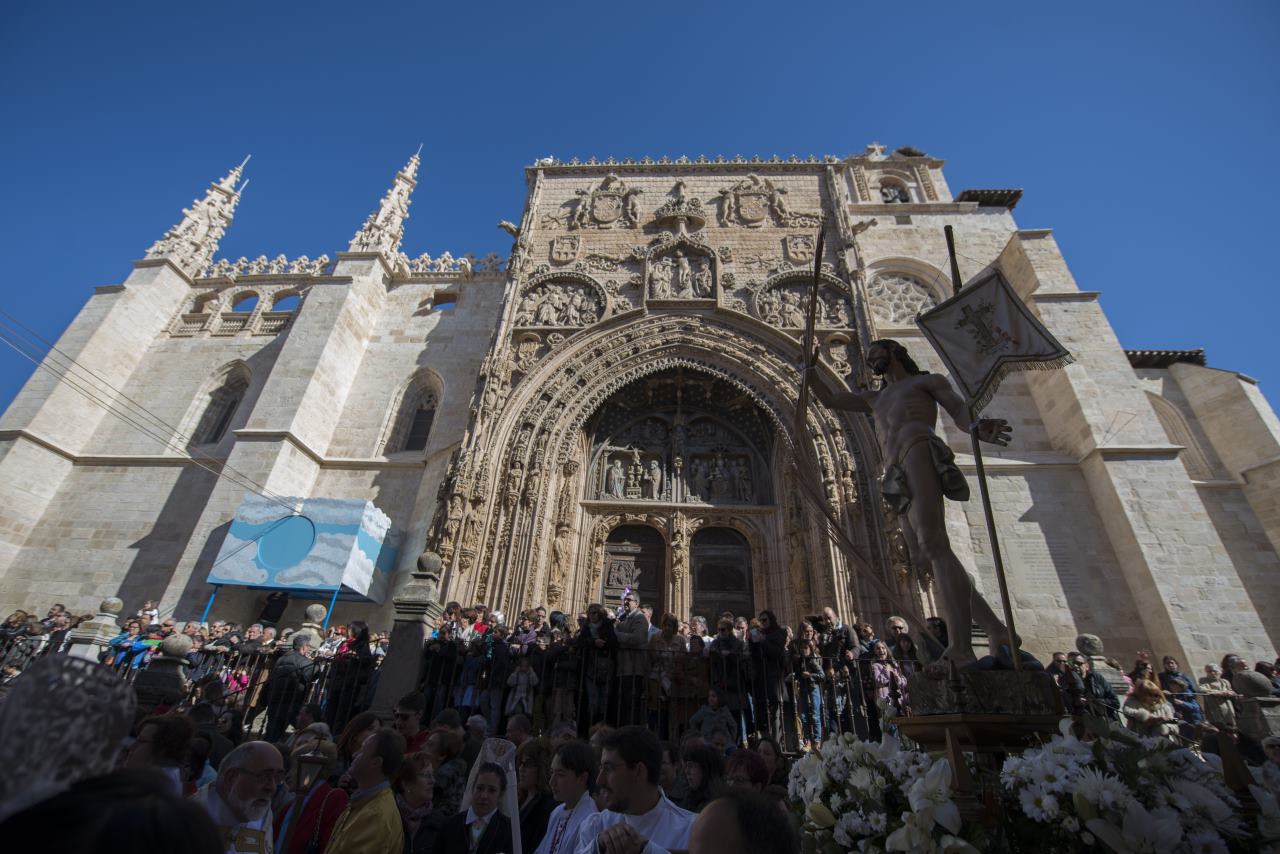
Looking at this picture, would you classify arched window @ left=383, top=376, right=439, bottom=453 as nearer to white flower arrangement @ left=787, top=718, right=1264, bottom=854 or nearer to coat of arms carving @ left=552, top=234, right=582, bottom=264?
coat of arms carving @ left=552, top=234, right=582, bottom=264

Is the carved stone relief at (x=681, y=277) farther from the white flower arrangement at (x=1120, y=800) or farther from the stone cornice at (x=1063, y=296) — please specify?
the white flower arrangement at (x=1120, y=800)

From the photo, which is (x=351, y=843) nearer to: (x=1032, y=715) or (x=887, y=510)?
(x=1032, y=715)

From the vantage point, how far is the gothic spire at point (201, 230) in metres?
18.6

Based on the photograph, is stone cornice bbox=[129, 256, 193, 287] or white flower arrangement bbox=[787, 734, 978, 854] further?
stone cornice bbox=[129, 256, 193, 287]

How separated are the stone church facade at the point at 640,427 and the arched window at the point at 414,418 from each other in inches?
2.6

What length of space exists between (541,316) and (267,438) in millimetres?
6981

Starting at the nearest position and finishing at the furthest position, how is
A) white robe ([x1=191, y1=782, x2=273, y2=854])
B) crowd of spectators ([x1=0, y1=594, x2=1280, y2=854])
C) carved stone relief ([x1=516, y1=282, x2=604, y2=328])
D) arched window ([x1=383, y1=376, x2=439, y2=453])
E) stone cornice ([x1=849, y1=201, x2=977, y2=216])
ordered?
1. white robe ([x1=191, y1=782, x2=273, y2=854])
2. crowd of spectators ([x1=0, y1=594, x2=1280, y2=854])
3. carved stone relief ([x1=516, y1=282, x2=604, y2=328])
4. arched window ([x1=383, y1=376, x2=439, y2=453])
5. stone cornice ([x1=849, y1=201, x2=977, y2=216])

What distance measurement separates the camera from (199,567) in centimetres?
1207

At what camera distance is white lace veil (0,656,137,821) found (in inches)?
32.4

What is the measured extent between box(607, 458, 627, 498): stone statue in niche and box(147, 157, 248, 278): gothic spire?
15415 millimetres

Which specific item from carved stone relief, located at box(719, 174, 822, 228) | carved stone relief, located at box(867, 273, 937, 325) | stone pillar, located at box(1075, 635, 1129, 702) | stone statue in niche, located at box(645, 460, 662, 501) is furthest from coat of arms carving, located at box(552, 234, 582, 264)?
stone pillar, located at box(1075, 635, 1129, 702)

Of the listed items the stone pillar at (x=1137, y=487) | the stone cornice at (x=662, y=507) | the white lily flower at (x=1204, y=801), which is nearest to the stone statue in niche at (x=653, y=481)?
the stone cornice at (x=662, y=507)

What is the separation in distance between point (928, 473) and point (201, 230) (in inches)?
935

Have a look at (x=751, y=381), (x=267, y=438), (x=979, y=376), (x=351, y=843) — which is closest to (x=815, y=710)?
(x=979, y=376)
